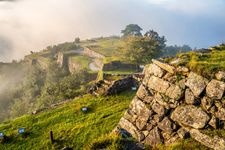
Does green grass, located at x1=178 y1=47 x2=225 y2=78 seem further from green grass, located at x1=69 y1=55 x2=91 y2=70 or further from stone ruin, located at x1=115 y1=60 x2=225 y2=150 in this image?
green grass, located at x1=69 y1=55 x2=91 y2=70

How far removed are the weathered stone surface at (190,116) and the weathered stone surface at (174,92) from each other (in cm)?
A: 77

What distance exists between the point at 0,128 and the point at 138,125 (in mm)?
18609

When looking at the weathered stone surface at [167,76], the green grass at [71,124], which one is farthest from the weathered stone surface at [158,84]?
the green grass at [71,124]

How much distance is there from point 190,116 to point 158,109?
8.82 feet

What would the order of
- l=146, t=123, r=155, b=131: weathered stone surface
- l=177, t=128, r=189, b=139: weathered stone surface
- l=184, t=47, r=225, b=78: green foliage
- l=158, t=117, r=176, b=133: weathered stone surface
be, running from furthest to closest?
l=146, t=123, r=155, b=131: weathered stone surface < l=158, t=117, r=176, b=133: weathered stone surface < l=184, t=47, r=225, b=78: green foliage < l=177, t=128, r=189, b=139: weathered stone surface

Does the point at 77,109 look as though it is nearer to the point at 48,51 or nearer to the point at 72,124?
the point at 72,124

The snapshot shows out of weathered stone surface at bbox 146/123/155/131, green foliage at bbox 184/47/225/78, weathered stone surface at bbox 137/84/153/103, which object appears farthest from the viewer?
weathered stone surface at bbox 137/84/153/103

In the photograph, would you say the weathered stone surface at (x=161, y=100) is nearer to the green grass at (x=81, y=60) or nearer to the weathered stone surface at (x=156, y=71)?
the weathered stone surface at (x=156, y=71)

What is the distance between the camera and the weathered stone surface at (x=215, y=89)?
2317 cm

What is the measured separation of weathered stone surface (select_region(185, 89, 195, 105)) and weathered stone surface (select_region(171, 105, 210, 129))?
279 mm

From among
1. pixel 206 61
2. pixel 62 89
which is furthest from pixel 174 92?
pixel 62 89

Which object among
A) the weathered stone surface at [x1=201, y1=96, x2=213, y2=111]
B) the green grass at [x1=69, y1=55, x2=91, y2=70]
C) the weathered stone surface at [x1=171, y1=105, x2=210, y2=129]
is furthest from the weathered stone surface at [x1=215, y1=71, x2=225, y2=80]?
the green grass at [x1=69, y1=55, x2=91, y2=70]

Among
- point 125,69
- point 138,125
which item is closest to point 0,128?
point 138,125

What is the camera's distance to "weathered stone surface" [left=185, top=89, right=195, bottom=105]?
24.4 meters
